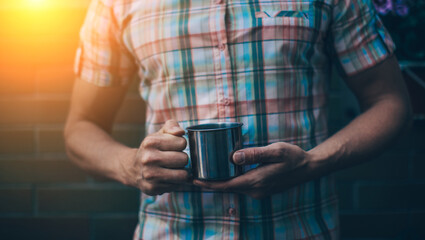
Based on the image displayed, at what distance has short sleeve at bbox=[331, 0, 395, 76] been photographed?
0.98 metres

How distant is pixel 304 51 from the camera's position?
3.18 feet

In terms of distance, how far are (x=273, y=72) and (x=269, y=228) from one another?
1.37 ft

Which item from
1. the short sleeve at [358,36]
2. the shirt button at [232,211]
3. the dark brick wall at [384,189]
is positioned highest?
the short sleeve at [358,36]

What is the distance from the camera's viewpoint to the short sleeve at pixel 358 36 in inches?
38.6

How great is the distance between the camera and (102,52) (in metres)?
1.12

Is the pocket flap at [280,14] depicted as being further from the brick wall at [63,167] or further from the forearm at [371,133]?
the brick wall at [63,167]

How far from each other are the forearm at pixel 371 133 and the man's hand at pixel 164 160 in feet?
1.36

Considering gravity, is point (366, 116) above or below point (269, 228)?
above

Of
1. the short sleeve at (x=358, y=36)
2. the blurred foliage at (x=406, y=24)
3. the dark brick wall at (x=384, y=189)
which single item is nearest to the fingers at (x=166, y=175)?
the short sleeve at (x=358, y=36)

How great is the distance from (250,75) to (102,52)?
0.49 meters

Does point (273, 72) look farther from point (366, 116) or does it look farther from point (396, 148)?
point (396, 148)

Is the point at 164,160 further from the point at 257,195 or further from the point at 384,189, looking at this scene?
the point at 384,189

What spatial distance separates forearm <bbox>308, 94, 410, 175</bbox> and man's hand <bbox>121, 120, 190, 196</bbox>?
1.36 ft

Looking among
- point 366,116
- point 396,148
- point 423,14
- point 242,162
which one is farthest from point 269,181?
point 423,14
